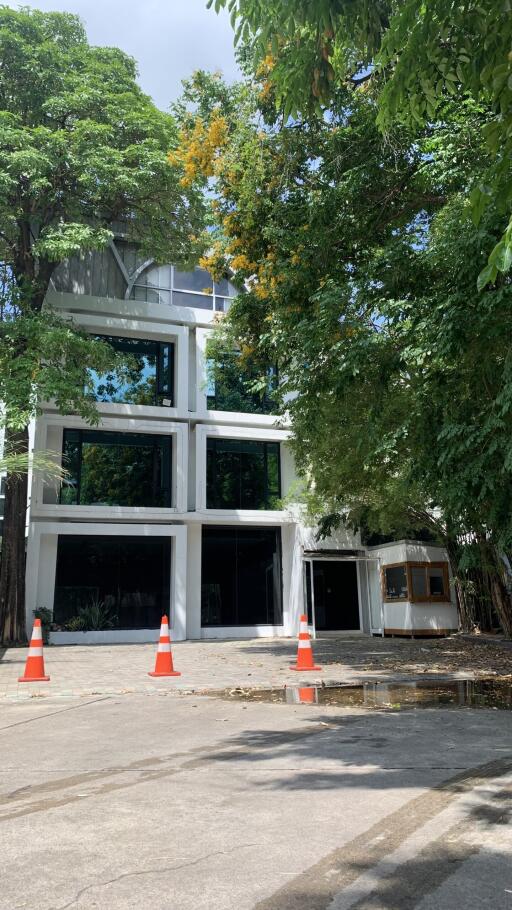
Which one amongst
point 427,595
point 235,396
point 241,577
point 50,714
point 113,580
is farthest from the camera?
point 235,396

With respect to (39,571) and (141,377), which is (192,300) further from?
(39,571)

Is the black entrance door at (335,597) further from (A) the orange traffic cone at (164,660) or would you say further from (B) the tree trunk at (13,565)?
(A) the orange traffic cone at (164,660)

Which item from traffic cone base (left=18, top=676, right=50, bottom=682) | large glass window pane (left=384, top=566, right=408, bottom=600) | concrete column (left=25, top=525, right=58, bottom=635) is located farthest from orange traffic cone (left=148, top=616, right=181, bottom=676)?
large glass window pane (left=384, top=566, right=408, bottom=600)

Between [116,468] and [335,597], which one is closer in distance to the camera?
[116,468]

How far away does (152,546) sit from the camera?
22594 millimetres

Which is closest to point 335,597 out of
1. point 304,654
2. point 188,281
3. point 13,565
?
point 13,565

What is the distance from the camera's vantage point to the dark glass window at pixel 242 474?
78.2 feet

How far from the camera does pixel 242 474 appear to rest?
24.3 metres

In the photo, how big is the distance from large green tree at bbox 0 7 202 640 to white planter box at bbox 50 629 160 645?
1874mm

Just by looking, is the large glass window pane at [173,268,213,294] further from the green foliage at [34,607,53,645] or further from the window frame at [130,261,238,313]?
the green foliage at [34,607,53,645]

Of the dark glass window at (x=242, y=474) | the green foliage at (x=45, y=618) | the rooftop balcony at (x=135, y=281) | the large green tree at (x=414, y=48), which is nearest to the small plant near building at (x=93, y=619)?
the green foliage at (x=45, y=618)

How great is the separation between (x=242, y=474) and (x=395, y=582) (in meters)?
6.53

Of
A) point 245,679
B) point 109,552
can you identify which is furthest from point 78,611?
point 245,679

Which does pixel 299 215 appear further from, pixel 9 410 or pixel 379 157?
pixel 9 410
